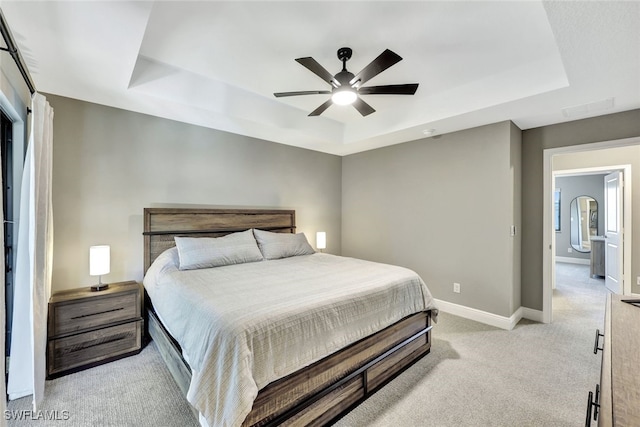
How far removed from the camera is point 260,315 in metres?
1.67

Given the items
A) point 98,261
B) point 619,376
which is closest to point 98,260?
point 98,261

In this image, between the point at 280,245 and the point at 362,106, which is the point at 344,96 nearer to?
the point at 362,106

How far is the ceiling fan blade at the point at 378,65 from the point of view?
6.14ft

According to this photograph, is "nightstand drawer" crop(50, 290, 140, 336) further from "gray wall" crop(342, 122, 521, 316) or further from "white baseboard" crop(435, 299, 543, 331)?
"white baseboard" crop(435, 299, 543, 331)

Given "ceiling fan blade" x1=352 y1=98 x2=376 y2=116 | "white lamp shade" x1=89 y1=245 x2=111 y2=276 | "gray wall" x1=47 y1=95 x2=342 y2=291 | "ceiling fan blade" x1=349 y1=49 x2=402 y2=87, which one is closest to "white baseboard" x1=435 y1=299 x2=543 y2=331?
"ceiling fan blade" x1=352 y1=98 x2=376 y2=116

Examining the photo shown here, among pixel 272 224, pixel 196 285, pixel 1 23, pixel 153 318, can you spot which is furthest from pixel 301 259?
pixel 1 23

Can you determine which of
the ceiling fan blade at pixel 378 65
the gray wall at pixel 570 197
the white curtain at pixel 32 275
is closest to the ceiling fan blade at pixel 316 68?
the ceiling fan blade at pixel 378 65

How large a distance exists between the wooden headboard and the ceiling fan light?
82.4 inches

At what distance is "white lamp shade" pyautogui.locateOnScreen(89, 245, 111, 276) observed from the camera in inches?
99.9

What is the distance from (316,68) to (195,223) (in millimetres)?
2349

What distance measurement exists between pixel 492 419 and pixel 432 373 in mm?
549

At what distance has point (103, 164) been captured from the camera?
2920mm

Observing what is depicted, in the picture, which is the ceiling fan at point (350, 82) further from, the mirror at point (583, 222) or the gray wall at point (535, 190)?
the mirror at point (583, 222)

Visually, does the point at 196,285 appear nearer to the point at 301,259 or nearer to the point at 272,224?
the point at 301,259
